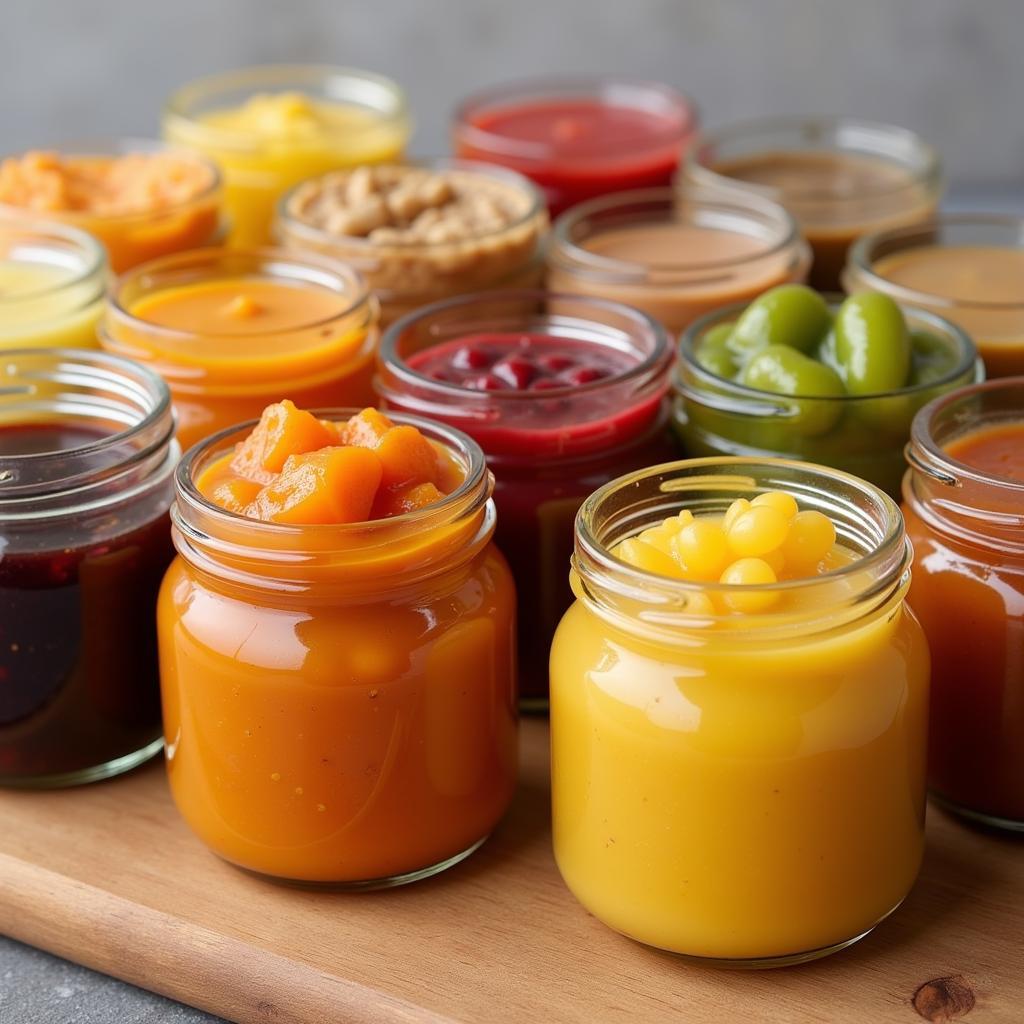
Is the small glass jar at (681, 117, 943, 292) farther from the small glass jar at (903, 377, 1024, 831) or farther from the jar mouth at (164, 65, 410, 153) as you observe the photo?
the small glass jar at (903, 377, 1024, 831)

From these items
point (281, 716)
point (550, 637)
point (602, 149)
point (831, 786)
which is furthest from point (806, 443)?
point (602, 149)

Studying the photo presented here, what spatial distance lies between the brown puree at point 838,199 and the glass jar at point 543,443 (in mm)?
758

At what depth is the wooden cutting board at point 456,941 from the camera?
5.52 ft

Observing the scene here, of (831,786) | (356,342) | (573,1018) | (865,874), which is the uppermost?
(356,342)

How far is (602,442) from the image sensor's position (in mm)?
2100

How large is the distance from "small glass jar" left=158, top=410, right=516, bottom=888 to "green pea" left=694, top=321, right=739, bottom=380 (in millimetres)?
425

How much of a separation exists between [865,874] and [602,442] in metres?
0.66

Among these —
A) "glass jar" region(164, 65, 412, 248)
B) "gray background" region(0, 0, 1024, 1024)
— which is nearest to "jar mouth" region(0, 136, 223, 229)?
"glass jar" region(164, 65, 412, 248)

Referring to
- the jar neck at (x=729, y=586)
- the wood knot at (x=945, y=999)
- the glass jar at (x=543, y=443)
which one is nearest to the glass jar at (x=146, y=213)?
the glass jar at (x=543, y=443)

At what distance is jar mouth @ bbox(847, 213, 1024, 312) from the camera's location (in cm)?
243

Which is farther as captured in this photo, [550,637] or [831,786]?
[550,637]

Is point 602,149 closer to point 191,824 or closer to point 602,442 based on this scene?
point 602,442

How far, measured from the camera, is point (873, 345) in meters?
2.07

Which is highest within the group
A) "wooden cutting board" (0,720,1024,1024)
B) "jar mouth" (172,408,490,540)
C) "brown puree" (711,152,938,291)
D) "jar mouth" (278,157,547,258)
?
"jar mouth" (278,157,547,258)
